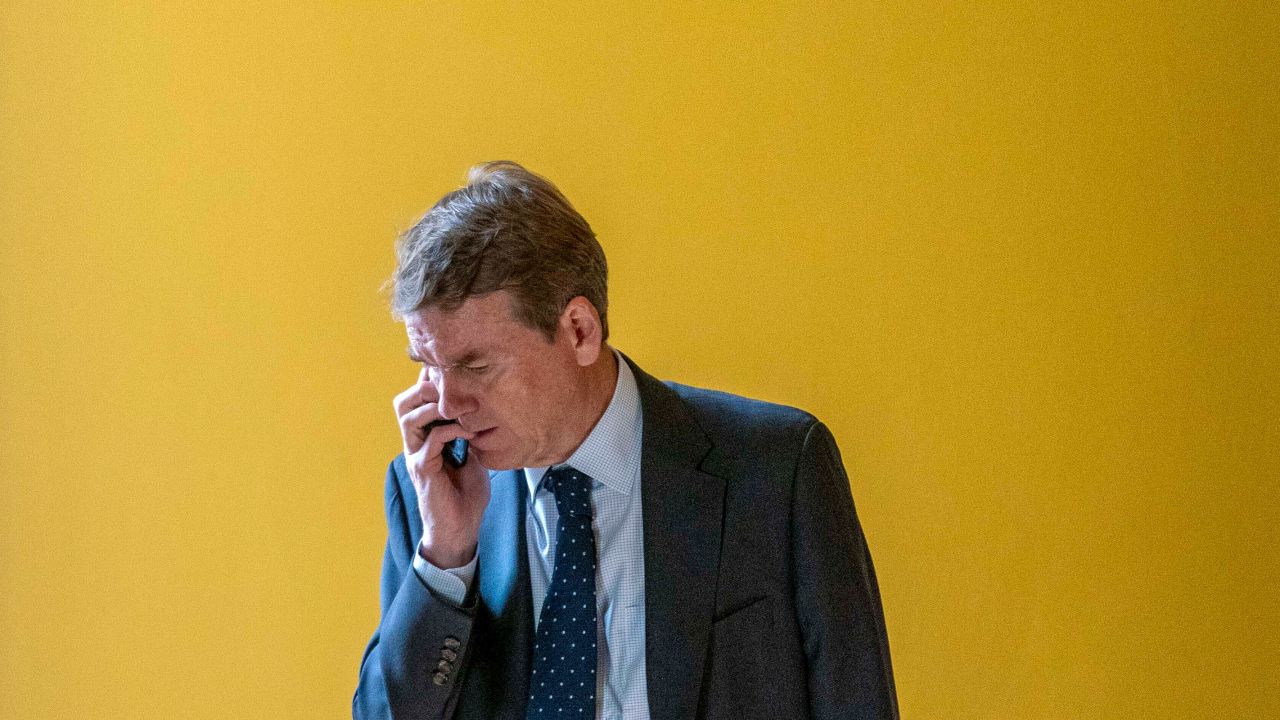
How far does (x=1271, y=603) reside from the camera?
7.22ft

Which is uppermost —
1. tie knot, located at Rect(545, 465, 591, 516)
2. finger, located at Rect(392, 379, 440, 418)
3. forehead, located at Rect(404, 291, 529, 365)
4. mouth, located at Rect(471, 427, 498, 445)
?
forehead, located at Rect(404, 291, 529, 365)

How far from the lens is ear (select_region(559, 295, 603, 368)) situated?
1654mm

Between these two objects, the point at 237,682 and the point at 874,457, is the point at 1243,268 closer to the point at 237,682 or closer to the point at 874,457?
the point at 874,457

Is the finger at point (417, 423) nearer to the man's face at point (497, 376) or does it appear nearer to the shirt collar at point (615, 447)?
the man's face at point (497, 376)

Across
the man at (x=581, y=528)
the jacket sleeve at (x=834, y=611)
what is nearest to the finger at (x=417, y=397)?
the man at (x=581, y=528)

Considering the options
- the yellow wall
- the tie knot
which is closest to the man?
the tie knot

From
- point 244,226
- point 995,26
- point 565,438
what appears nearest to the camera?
point 565,438

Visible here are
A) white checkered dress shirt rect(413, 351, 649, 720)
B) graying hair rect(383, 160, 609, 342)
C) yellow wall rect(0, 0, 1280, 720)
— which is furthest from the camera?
yellow wall rect(0, 0, 1280, 720)

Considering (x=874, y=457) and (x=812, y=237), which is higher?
(x=812, y=237)

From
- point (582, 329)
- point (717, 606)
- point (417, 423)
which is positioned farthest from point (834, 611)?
point (417, 423)

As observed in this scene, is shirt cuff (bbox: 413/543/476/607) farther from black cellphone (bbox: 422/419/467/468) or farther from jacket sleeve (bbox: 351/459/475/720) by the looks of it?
black cellphone (bbox: 422/419/467/468)

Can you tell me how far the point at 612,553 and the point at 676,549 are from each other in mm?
89

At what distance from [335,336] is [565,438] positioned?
0.78 metres

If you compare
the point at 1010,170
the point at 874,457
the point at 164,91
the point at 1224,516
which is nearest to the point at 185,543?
the point at 164,91
